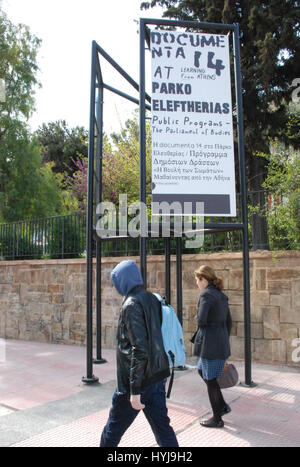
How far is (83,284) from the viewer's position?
893 cm

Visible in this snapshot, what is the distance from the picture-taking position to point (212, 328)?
3.90m

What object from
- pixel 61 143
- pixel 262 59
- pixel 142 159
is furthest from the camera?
pixel 61 143

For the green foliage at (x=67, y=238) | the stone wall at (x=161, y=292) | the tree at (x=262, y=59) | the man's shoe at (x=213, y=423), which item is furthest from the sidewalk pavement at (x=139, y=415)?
the tree at (x=262, y=59)

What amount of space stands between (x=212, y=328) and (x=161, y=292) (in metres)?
3.76

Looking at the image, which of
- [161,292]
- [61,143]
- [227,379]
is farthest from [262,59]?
[61,143]

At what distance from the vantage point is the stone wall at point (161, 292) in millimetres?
6090

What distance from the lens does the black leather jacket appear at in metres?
2.64

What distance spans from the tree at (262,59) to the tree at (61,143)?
64.2 feet

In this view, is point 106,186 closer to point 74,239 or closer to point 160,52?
point 74,239

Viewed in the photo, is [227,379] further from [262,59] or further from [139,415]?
[262,59]

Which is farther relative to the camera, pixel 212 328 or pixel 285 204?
pixel 285 204

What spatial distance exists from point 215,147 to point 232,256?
2276 millimetres

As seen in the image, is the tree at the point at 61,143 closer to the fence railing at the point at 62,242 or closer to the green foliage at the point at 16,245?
the green foliage at the point at 16,245
